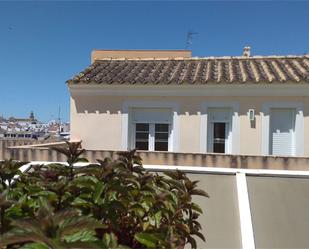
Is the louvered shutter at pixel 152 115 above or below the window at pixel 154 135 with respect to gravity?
Result: above

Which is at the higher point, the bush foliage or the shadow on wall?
the shadow on wall

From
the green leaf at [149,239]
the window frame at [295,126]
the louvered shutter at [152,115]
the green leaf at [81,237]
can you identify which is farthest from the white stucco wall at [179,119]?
the green leaf at [81,237]

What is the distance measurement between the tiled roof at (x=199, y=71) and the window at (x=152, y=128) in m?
1.43

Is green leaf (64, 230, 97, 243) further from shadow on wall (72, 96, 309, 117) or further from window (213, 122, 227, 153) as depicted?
window (213, 122, 227, 153)

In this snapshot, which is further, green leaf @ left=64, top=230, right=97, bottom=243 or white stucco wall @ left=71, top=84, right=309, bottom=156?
white stucco wall @ left=71, top=84, right=309, bottom=156

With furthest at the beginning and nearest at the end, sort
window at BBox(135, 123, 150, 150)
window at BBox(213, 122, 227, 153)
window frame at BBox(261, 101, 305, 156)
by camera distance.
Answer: window at BBox(135, 123, 150, 150) → window at BBox(213, 122, 227, 153) → window frame at BBox(261, 101, 305, 156)

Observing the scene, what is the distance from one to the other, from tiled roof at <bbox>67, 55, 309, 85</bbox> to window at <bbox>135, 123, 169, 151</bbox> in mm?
2028

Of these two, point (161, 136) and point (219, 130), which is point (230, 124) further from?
point (161, 136)

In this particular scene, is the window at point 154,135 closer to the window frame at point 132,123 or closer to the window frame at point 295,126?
the window frame at point 132,123

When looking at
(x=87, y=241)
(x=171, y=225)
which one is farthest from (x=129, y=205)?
(x=87, y=241)

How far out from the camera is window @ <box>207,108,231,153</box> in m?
13.7

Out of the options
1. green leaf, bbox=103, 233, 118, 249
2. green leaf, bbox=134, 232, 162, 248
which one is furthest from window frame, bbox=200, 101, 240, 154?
green leaf, bbox=103, 233, 118, 249

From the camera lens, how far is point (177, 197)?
96.1 inches

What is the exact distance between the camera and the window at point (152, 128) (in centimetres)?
1413
